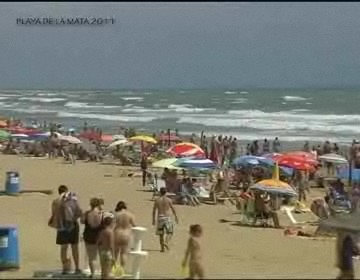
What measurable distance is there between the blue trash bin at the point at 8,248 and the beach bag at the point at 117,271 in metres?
1.55

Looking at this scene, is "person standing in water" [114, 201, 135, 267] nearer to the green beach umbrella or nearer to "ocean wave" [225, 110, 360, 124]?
the green beach umbrella

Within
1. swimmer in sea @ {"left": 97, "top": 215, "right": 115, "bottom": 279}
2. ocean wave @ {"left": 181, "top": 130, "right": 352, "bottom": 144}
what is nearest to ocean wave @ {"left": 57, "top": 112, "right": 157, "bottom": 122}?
ocean wave @ {"left": 181, "top": 130, "right": 352, "bottom": 144}

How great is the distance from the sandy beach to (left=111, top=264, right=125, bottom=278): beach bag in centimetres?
56

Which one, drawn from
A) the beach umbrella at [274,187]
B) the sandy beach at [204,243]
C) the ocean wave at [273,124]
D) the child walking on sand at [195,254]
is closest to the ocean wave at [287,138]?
→ the ocean wave at [273,124]

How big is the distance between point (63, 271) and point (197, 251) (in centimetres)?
213

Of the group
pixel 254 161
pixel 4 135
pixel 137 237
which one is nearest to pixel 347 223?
pixel 137 237

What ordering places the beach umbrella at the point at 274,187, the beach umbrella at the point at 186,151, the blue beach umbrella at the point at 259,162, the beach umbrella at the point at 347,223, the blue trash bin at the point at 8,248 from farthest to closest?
the beach umbrella at the point at 186,151 → the blue beach umbrella at the point at 259,162 → the beach umbrella at the point at 274,187 → the beach umbrella at the point at 347,223 → the blue trash bin at the point at 8,248

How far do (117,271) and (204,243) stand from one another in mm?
4214

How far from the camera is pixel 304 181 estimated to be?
20.5m

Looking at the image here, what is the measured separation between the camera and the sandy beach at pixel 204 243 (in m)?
11.4

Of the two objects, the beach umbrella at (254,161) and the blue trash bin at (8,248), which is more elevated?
the beach umbrella at (254,161)

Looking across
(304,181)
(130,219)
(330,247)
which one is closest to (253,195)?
(330,247)

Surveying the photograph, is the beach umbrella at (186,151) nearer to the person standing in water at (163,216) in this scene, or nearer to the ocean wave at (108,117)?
the person standing in water at (163,216)

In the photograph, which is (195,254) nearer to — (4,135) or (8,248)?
(8,248)
